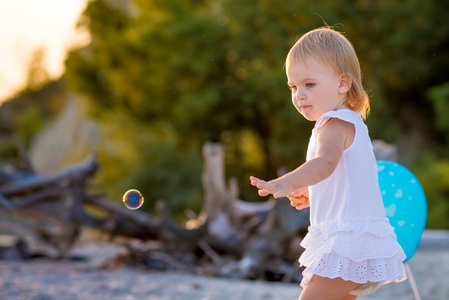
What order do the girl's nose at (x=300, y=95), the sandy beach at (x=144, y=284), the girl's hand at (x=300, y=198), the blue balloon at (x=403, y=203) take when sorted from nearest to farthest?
the girl's nose at (x=300, y=95)
the girl's hand at (x=300, y=198)
the blue balloon at (x=403, y=203)
the sandy beach at (x=144, y=284)

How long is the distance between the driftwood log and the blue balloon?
3128mm

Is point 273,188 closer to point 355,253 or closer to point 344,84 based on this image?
point 355,253

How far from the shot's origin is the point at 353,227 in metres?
2.26

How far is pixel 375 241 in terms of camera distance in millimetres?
2289

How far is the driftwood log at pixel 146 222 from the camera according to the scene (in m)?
6.47

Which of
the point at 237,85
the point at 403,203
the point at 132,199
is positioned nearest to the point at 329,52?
the point at 403,203

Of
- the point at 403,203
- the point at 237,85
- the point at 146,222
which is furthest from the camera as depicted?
the point at 237,85

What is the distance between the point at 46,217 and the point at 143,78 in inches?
464

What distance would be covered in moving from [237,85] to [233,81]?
182mm

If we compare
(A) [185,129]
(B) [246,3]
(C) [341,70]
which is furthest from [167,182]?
(C) [341,70]

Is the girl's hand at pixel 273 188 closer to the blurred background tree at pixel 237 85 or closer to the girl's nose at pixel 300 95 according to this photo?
the girl's nose at pixel 300 95

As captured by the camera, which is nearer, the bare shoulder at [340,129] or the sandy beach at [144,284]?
the bare shoulder at [340,129]

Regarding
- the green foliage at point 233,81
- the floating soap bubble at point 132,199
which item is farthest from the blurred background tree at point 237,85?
the floating soap bubble at point 132,199

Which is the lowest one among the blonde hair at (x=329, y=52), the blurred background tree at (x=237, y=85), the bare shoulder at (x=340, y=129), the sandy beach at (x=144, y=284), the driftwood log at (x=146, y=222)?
the sandy beach at (x=144, y=284)
